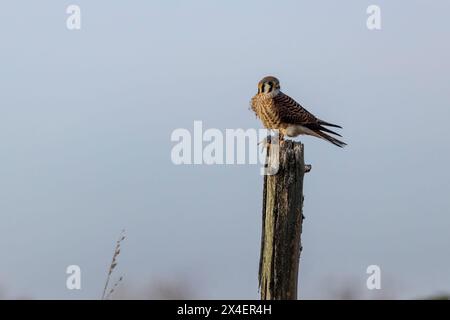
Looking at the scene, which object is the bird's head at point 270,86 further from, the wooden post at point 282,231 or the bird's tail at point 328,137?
the wooden post at point 282,231

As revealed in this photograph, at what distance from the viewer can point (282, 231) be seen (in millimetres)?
5742

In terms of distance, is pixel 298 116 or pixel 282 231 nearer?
pixel 282 231

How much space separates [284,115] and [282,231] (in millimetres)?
2933

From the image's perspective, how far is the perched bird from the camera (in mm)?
8492

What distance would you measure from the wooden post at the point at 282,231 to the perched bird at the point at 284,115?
104 inches

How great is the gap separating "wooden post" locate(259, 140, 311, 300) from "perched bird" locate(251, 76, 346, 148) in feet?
8.69

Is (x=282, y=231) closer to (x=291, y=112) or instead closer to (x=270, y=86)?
(x=291, y=112)

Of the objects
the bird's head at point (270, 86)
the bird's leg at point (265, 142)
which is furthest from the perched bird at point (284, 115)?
the bird's leg at point (265, 142)

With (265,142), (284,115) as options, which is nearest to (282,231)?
(265,142)

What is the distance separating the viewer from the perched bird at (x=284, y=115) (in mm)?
8492

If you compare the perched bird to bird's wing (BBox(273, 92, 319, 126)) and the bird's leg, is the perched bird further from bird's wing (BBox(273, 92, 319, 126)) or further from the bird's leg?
the bird's leg

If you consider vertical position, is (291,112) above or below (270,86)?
below

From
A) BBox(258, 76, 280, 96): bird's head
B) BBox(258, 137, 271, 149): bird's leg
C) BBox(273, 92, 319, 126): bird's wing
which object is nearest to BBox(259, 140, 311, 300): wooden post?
BBox(258, 137, 271, 149): bird's leg
